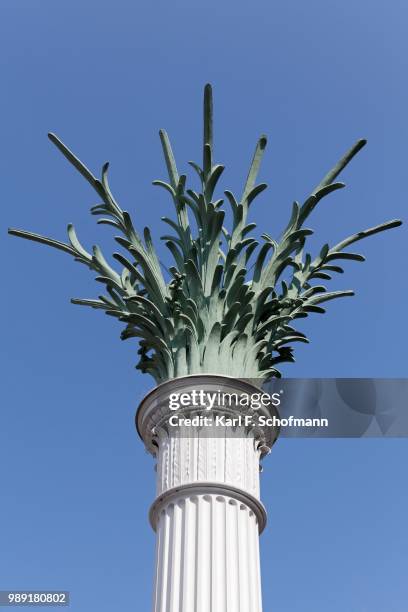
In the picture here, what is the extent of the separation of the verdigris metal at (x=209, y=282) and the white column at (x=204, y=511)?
2.31ft

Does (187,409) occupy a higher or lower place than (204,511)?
higher

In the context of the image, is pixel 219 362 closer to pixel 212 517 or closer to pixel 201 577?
pixel 212 517

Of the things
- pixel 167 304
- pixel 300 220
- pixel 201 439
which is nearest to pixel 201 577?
pixel 201 439

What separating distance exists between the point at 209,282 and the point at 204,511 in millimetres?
3486

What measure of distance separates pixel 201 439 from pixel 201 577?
1923mm

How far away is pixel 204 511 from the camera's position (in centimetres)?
1141

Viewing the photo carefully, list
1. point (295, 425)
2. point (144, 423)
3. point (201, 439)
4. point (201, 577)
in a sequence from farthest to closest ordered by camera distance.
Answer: point (295, 425) → point (144, 423) → point (201, 439) → point (201, 577)

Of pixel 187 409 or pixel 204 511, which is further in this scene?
pixel 187 409

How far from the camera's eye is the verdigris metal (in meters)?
13.0

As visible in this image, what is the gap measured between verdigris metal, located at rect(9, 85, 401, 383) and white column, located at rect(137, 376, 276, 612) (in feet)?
2.31

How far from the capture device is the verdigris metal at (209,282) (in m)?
13.0

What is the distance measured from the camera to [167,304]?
1337 cm

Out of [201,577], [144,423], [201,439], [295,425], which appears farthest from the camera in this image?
[295,425]

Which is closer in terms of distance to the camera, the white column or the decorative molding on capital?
the white column
